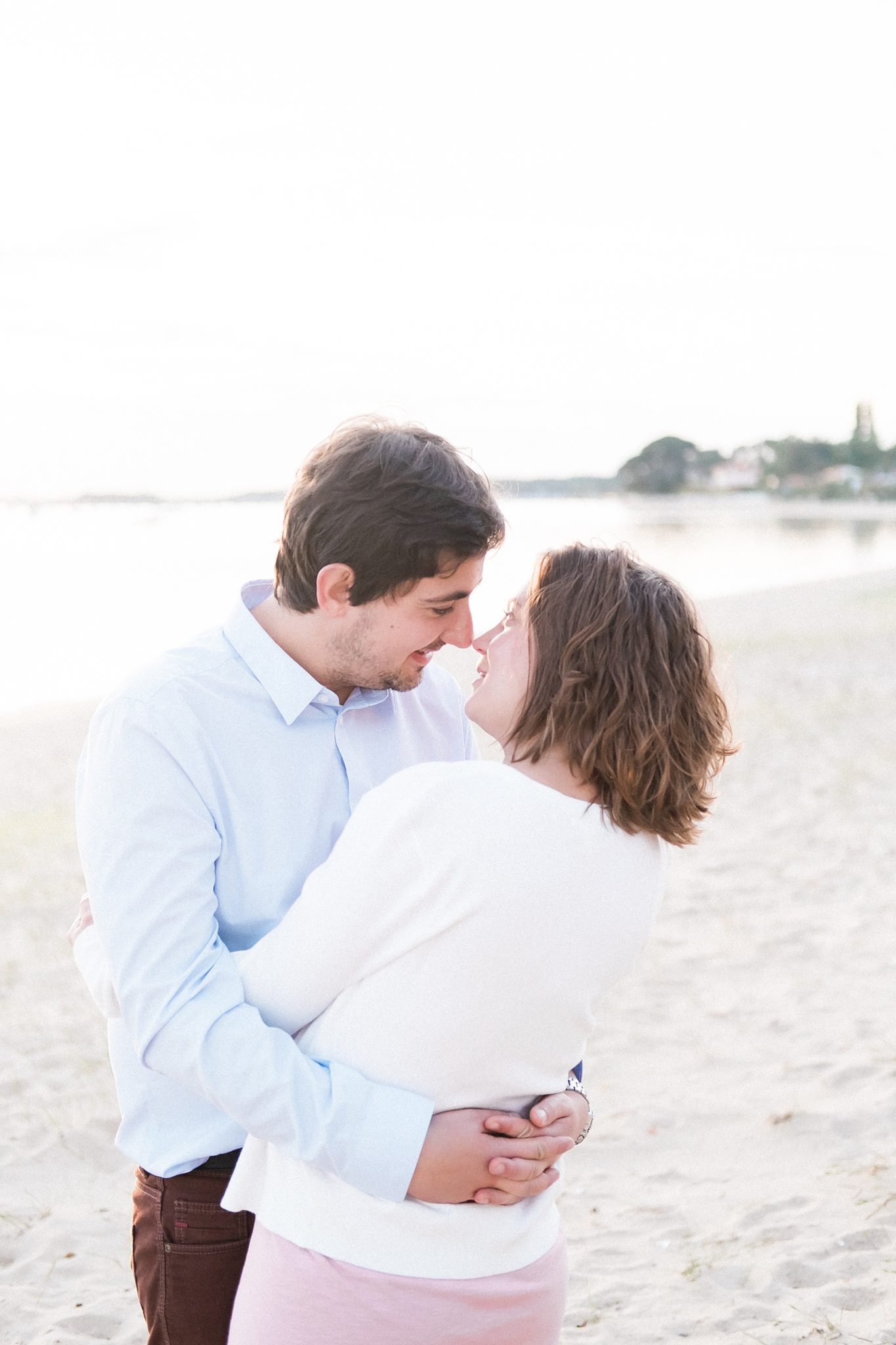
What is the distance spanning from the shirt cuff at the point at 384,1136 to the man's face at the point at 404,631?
73 cm

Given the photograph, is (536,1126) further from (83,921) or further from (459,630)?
(459,630)

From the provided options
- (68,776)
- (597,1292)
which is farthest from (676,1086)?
(68,776)

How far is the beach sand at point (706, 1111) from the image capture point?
325 cm

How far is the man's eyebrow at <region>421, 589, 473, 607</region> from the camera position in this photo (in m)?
2.14

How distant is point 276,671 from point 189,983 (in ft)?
1.74

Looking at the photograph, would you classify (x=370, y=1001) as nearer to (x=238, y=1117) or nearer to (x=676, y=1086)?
(x=238, y=1117)

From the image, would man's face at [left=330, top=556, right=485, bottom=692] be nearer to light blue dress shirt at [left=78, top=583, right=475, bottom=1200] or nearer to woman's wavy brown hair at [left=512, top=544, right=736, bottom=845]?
light blue dress shirt at [left=78, top=583, right=475, bottom=1200]

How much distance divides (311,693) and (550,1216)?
86cm

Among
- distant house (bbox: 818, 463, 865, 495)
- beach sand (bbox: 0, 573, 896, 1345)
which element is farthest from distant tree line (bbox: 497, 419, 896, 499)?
beach sand (bbox: 0, 573, 896, 1345)

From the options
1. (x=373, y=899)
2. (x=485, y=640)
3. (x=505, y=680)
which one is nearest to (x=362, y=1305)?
(x=373, y=899)

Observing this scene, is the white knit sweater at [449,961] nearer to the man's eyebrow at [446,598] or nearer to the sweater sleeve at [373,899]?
the sweater sleeve at [373,899]

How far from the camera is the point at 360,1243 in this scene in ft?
5.17

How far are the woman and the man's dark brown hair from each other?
1.28 feet

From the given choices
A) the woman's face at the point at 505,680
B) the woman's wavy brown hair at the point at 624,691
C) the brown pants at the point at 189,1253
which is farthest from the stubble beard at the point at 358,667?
the brown pants at the point at 189,1253
